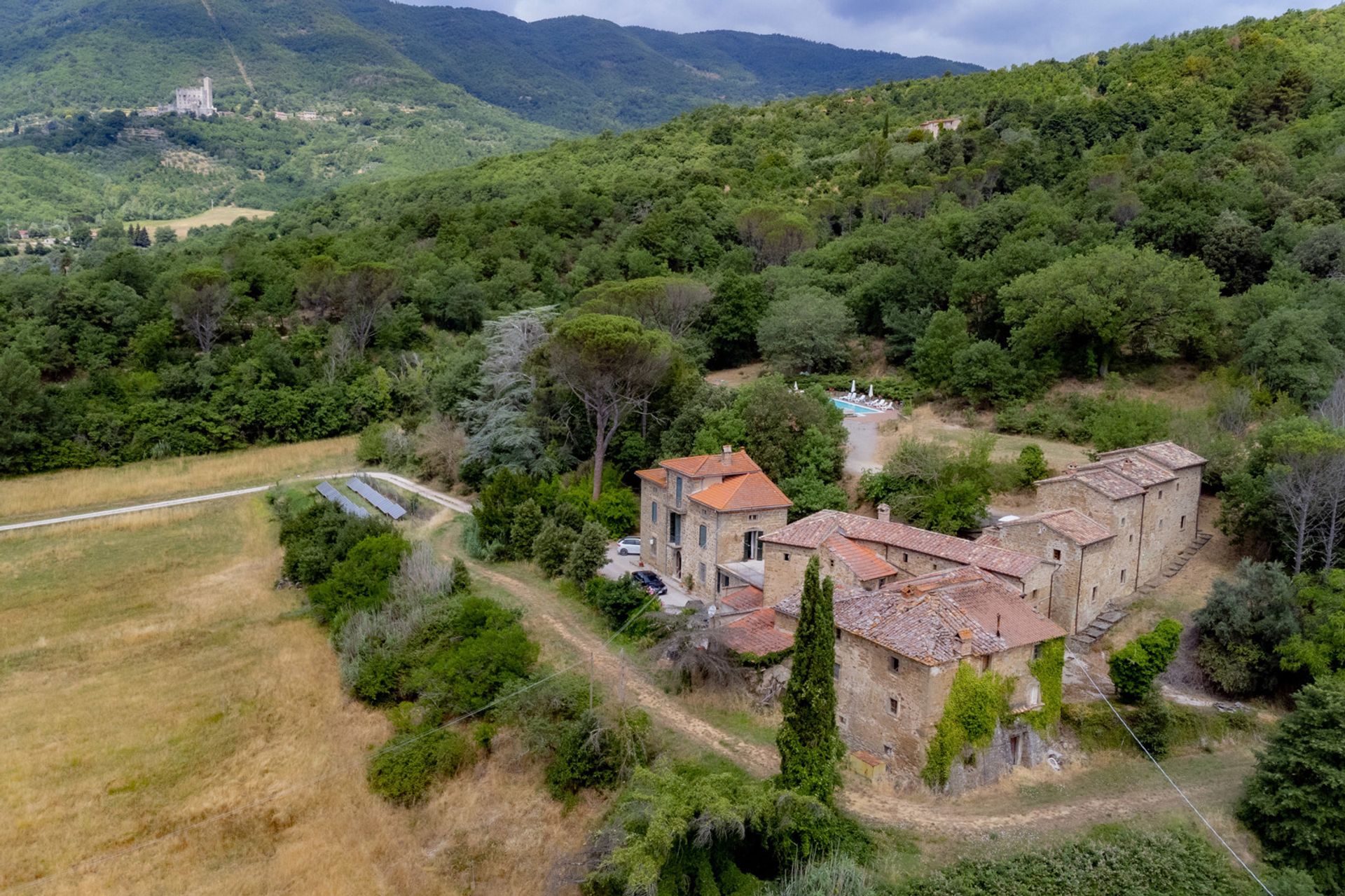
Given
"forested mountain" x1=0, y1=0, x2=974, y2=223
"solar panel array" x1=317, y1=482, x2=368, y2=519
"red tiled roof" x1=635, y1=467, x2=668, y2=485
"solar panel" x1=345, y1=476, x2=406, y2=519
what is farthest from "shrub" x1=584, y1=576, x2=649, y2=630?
"forested mountain" x1=0, y1=0, x2=974, y2=223

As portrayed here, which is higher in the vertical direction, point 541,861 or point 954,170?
point 954,170

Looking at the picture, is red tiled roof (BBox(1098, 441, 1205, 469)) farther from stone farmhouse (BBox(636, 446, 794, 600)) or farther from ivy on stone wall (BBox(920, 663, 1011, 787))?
ivy on stone wall (BBox(920, 663, 1011, 787))

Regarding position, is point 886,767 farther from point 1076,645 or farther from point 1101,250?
point 1101,250

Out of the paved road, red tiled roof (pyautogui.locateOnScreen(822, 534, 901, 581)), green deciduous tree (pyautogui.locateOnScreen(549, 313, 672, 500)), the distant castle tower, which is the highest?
the distant castle tower

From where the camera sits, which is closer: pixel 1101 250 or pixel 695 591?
pixel 695 591

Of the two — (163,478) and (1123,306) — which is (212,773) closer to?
(163,478)

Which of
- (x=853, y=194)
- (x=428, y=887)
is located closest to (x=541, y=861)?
(x=428, y=887)
